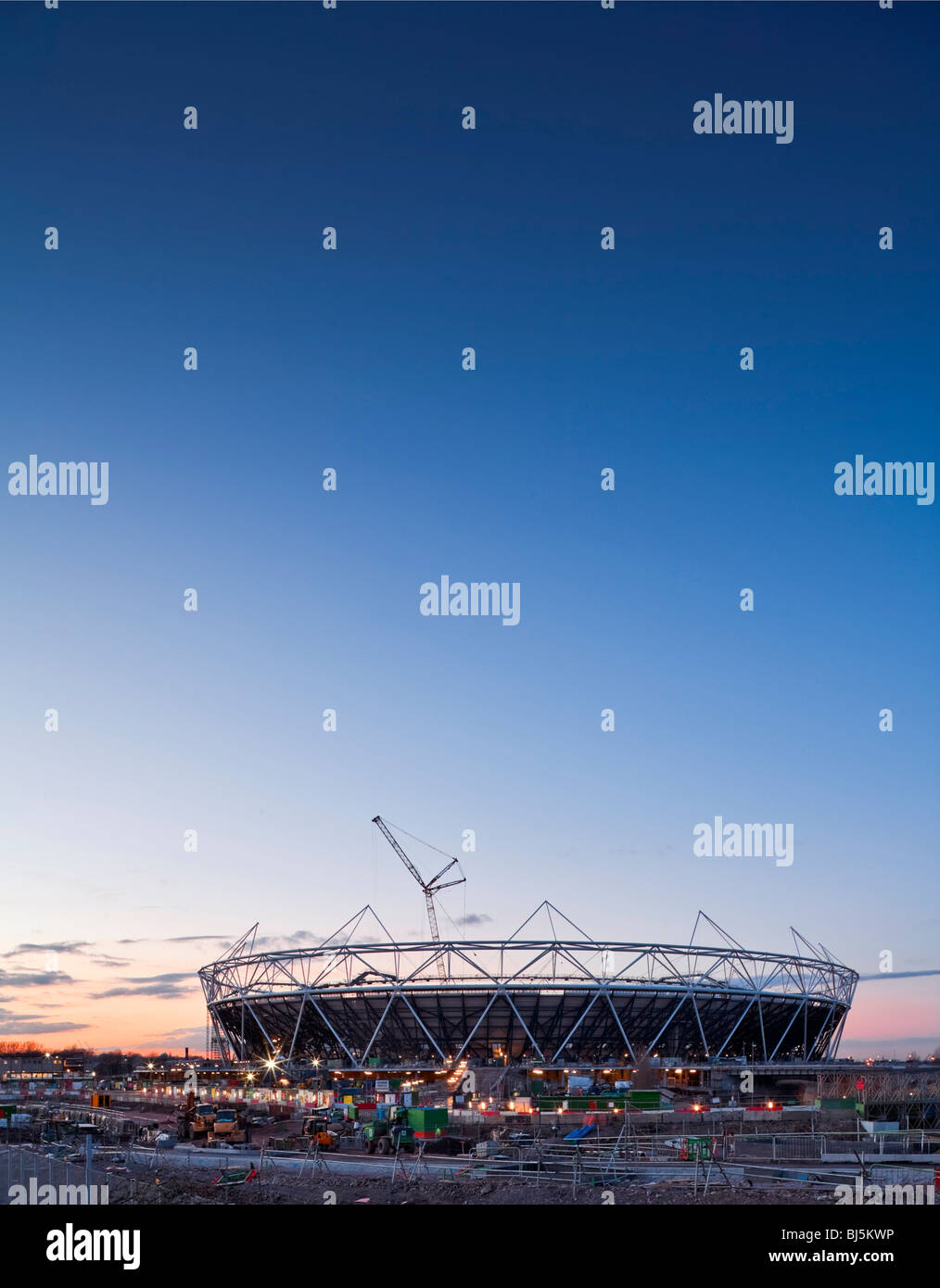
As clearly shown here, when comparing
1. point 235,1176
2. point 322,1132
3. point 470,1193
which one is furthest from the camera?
point 322,1132

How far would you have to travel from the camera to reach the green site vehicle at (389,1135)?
1761 inches

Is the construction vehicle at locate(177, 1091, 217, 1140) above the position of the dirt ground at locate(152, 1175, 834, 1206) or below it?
below

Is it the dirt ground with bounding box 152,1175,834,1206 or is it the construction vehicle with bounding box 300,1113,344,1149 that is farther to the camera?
the construction vehicle with bounding box 300,1113,344,1149

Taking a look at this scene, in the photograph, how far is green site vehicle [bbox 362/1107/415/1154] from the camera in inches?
1761

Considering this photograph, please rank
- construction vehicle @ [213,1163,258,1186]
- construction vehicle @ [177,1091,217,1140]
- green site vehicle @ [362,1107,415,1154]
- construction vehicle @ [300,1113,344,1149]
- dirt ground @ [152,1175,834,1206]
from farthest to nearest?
construction vehicle @ [177,1091,217,1140] → construction vehicle @ [300,1113,344,1149] → green site vehicle @ [362,1107,415,1154] → construction vehicle @ [213,1163,258,1186] → dirt ground @ [152,1175,834,1206]

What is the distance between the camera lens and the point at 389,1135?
154 ft

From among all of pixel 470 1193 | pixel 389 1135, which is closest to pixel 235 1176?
pixel 470 1193

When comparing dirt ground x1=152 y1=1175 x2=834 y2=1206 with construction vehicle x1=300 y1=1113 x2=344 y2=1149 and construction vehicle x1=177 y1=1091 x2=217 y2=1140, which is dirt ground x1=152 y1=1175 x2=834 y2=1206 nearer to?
construction vehicle x1=300 y1=1113 x2=344 y2=1149

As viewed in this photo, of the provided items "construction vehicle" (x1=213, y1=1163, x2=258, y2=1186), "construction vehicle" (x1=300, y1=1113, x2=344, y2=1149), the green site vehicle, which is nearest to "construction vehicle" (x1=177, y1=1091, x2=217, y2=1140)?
"construction vehicle" (x1=300, y1=1113, x2=344, y2=1149)

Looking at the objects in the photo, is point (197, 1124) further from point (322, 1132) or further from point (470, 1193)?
point (470, 1193)

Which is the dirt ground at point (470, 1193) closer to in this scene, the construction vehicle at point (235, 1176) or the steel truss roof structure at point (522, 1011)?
the construction vehicle at point (235, 1176)
